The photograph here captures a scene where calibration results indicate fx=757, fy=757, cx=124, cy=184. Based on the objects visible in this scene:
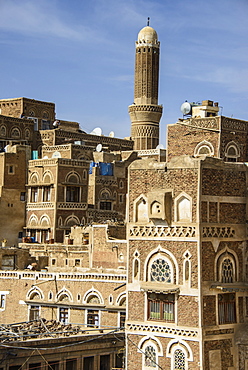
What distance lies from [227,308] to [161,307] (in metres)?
2.49

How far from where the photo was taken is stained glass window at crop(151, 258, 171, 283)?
28.5 meters

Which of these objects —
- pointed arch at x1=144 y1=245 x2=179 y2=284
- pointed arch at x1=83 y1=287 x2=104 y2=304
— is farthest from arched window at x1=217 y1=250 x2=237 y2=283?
pointed arch at x1=83 y1=287 x2=104 y2=304

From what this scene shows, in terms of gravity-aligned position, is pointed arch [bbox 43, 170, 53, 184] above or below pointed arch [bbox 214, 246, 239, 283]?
above

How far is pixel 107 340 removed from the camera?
33.9 metres

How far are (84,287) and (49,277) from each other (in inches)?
102

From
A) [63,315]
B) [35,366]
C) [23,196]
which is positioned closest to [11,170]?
[23,196]

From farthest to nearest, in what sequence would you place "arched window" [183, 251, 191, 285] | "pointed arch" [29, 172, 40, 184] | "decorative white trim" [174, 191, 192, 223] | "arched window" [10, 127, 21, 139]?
"arched window" [10, 127, 21, 139], "pointed arch" [29, 172, 40, 184], "decorative white trim" [174, 191, 192, 223], "arched window" [183, 251, 191, 285]

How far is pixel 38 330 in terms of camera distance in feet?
112

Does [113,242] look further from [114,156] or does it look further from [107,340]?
[114,156]

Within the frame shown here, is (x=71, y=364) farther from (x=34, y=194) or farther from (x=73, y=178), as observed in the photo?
(x=34, y=194)

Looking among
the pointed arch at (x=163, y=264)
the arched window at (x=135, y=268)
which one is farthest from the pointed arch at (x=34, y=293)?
the pointed arch at (x=163, y=264)

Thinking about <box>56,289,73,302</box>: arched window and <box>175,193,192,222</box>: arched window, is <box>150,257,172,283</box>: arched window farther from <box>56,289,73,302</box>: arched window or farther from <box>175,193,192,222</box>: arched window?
<box>56,289,73,302</box>: arched window

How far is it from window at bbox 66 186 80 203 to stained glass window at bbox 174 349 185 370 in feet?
94.6

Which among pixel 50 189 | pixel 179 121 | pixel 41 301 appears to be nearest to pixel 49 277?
pixel 41 301
